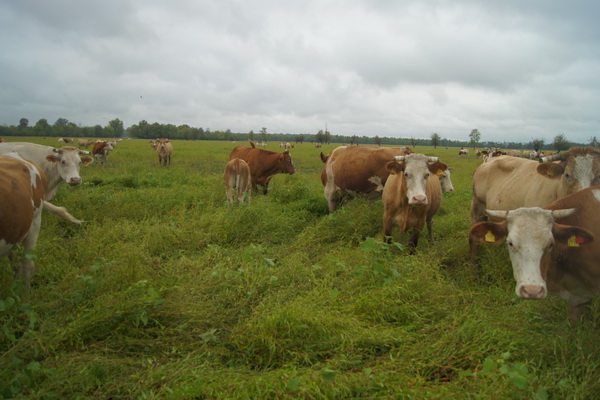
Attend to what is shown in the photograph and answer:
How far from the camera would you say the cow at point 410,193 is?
518 centimetres

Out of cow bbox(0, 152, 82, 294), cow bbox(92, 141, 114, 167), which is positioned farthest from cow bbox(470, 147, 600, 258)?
cow bbox(92, 141, 114, 167)

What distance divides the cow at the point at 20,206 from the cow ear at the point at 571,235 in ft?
16.3

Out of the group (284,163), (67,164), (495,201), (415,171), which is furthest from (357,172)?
(67,164)

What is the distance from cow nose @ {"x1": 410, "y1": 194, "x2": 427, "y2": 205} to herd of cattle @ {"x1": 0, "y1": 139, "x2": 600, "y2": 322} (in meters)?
0.01

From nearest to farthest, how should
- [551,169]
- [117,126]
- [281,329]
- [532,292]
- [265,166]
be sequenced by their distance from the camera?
[532,292] < [281,329] < [551,169] < [265,166] < [117,126]

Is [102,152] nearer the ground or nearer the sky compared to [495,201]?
nearer the sky

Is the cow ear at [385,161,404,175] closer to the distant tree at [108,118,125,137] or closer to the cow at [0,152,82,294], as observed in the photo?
the cow at [0,152,82,294]

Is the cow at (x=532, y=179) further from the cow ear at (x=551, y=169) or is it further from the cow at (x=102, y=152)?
the cow at (x=102, y=152)

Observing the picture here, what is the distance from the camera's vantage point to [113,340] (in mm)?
3182

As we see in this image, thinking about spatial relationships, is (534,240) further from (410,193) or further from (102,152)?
(102,152)

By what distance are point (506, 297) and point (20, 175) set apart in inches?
242

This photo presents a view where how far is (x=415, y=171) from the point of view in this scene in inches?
206

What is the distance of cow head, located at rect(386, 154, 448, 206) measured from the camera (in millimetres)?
4992

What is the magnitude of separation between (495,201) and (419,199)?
5.77 ft
